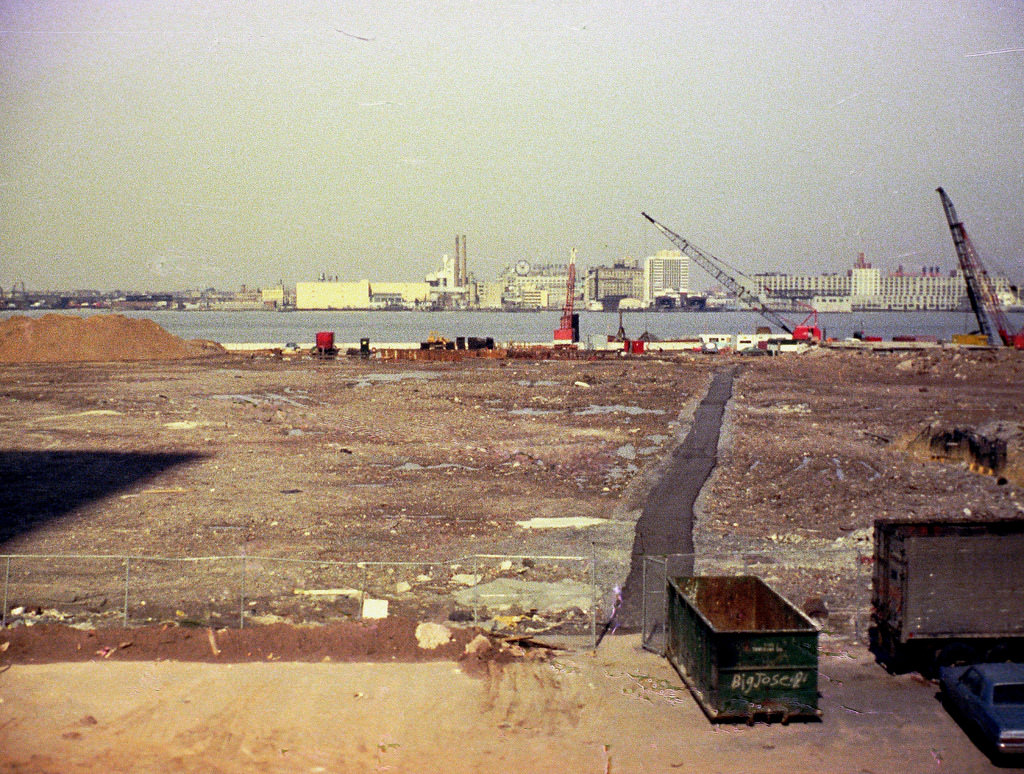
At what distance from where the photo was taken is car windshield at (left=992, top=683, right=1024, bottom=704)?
10445 millimetres

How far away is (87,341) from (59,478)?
250 feet

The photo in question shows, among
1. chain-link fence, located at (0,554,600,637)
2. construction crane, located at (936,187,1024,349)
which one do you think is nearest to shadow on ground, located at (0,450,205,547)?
chain-link fence, located at (0,554,600,637)

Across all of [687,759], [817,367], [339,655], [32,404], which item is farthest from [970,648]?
[817,367]

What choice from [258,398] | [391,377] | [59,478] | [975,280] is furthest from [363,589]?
[975,280]

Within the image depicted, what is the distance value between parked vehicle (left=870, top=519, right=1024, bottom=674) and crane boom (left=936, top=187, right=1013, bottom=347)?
392ft

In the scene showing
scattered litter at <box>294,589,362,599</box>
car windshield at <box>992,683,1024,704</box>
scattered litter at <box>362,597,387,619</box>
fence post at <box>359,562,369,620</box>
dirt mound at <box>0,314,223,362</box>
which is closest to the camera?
car windshield at <box>992,683,1024,704</box>

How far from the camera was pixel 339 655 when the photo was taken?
13508 mm

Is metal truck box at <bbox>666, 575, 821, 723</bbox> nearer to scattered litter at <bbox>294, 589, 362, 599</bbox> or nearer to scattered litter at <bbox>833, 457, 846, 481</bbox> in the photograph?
scattered litter at <bbox>294, 589, 362, 599</bbox>

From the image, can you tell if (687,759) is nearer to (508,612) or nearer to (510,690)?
(510,690)

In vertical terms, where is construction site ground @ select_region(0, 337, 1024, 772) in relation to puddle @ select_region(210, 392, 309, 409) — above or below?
below

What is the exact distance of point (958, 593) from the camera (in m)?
12.6

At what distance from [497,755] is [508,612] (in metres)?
5.10

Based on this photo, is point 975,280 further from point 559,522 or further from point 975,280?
point 559,522

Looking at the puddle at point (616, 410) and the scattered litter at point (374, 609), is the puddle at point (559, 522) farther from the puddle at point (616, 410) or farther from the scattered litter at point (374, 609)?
the puddle at point (616, 410)
